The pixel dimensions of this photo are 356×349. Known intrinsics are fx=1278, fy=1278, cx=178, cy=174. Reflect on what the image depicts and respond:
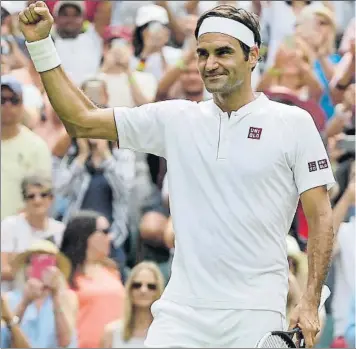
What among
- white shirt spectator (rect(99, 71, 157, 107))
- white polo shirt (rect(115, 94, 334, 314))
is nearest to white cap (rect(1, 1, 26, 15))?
white shirt spectator (rect(99, 71, 157, 107))

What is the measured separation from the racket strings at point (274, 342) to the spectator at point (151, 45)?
19.1 feet

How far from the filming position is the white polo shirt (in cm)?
470

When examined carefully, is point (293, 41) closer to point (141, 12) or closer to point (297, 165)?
point (141, 12)

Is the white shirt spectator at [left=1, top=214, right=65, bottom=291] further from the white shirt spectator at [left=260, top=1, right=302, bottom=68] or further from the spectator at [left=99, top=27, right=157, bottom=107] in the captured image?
the white shirt spectator at [left=260, top=1, right=302, bottom=68]

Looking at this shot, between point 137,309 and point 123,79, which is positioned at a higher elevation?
point 123,79

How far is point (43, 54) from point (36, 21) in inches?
5.0

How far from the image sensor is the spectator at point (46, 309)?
8023 mm

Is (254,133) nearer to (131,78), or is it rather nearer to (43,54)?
(43,54)

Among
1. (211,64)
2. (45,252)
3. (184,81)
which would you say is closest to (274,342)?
(211,64)

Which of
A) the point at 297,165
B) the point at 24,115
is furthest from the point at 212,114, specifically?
the point at 24,115

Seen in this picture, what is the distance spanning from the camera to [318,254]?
4723 mm

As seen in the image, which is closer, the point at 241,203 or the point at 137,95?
the point at 241,203

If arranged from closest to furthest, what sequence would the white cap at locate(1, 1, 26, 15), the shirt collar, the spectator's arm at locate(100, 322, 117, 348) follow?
the shirt collar → the spectator's arm at locate(100, 322, 117, 348) → the white cap at locate(1, 1, 26, 15)

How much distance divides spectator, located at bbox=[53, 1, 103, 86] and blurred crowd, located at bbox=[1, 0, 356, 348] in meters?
0.01
